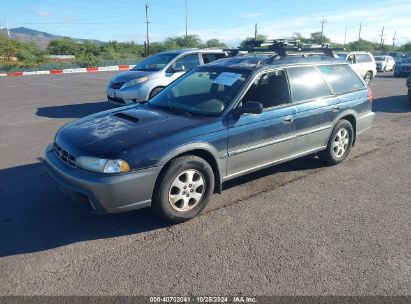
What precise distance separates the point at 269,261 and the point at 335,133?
9.62 feet

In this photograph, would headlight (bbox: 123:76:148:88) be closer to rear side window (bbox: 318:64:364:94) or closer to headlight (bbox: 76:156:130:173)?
rear side window (bbox: 318:64:364:94)

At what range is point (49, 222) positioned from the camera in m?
3.71

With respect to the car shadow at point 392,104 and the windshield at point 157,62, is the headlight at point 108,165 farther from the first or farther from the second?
the car shadow at point 392,104

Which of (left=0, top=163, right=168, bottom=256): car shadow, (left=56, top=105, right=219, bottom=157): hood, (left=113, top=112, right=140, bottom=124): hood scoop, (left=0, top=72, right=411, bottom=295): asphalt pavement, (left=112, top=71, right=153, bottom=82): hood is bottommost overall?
(left=0, top=72, right=411, bottom=295): asphalt pavement

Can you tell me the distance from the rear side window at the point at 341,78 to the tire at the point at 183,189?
2.63 meters

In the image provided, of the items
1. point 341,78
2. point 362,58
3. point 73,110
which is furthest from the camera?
point 362,58

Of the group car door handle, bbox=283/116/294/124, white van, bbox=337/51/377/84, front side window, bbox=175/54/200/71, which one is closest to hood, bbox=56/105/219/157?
car door handle, bbox=283/116/294/124

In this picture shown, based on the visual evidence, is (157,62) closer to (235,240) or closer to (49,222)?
(49,222)

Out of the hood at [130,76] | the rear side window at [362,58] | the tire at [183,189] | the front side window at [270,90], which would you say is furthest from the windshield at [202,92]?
the rear side window at [362,58]

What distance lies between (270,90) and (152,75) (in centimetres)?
533

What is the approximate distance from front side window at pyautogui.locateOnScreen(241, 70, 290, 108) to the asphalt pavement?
112 centimetres

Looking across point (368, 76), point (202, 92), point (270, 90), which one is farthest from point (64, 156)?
point (368, 76)

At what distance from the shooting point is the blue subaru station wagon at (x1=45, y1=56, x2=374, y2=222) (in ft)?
10.9

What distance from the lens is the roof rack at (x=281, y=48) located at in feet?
16.6
